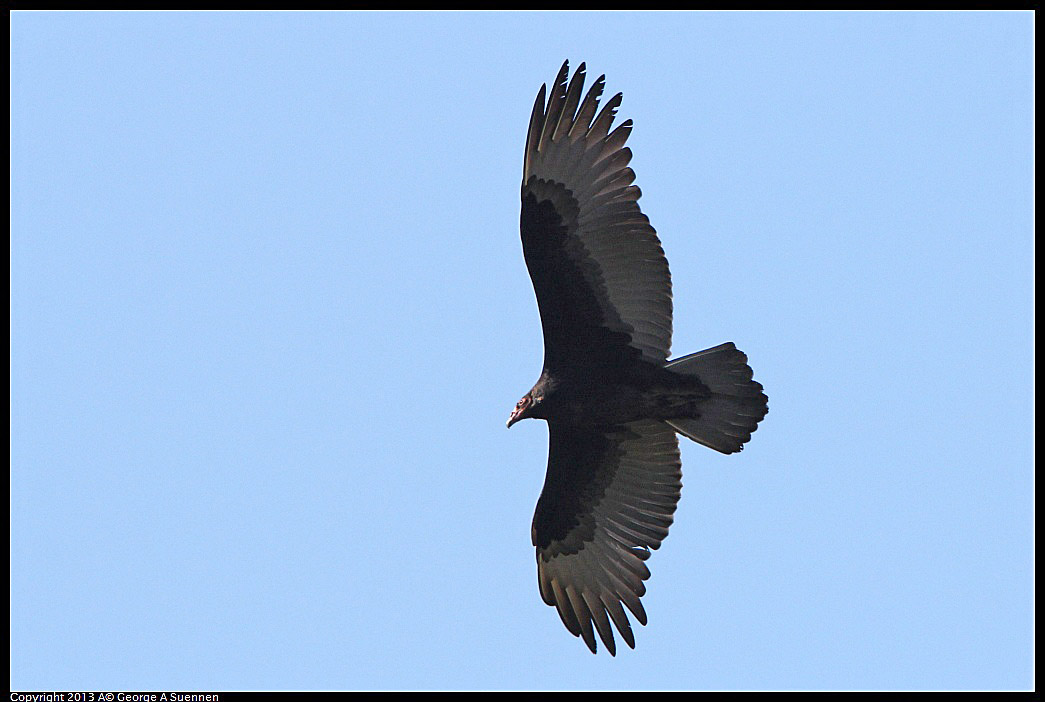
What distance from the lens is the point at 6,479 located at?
10.7 meters

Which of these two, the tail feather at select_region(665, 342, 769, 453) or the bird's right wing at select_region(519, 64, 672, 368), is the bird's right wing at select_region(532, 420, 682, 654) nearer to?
the tail feather at select_region(665, 342, 769, 453)

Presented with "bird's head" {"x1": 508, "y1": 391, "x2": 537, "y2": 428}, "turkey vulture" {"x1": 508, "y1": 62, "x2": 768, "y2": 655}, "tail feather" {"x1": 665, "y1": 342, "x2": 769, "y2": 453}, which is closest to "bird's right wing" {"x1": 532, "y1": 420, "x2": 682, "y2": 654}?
"turkey vulture" {"x1": 508, "y1": 62, "x2": 768, "y2": 655}

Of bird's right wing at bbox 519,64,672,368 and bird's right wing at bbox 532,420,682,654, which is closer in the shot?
bird's right wing at bbox 519,64,672,368

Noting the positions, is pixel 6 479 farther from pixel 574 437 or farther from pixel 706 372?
pixel 706 372

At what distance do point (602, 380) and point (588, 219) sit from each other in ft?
3.81

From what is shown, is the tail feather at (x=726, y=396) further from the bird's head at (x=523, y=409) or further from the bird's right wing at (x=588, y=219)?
the bird's head at (x=523, y=409)

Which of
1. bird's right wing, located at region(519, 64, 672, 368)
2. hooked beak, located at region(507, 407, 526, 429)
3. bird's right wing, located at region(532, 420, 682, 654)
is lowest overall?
bird's right wing, located at region(532, 420, 682, 654)

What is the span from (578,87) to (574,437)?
2.60 m

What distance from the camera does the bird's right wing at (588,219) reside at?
9898 millimetres

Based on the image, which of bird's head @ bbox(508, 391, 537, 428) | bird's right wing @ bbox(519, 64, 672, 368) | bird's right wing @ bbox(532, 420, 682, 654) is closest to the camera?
bird's right wing @ bbox(519, 64, 672, 368)

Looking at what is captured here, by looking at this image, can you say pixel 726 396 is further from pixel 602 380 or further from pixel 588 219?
pixel 588 219

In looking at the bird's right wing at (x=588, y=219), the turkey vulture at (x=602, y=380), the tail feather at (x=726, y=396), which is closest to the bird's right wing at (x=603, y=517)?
the turkey vulture at (x=602, y=380)

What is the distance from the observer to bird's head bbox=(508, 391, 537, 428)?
34.0ft

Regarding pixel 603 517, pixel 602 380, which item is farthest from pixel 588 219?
pixel 603 517
